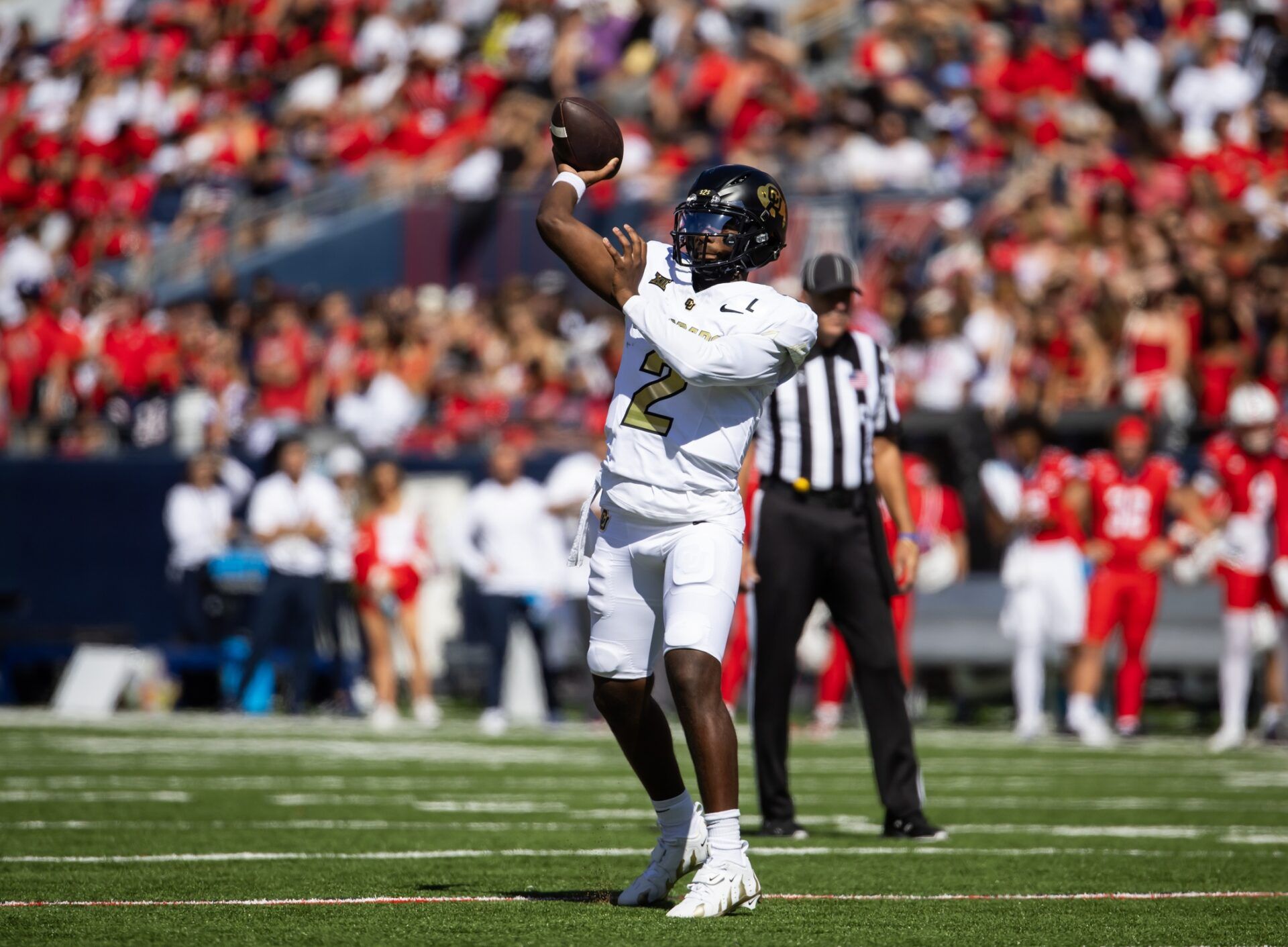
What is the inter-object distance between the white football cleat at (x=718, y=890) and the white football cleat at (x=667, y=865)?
0.20m

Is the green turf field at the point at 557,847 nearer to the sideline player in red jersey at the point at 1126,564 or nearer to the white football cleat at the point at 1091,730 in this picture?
the white football cleat at the point at 1091,730

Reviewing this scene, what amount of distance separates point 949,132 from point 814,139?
1.17 m

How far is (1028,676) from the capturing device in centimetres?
1309

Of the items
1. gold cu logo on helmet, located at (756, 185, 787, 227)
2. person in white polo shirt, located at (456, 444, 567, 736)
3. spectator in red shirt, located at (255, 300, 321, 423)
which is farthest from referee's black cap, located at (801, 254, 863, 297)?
spectator in red shirt, located at (255, 300, 321, 423)

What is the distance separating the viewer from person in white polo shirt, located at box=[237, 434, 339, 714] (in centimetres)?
1452

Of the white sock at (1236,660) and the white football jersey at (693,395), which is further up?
the white football jersey at (693,395)

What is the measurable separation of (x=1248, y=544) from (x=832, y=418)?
5654 mm

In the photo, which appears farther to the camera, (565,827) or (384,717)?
(384,717)

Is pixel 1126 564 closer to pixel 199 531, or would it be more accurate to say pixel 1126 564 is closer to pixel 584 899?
pixel 199 531

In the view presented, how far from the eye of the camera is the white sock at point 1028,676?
12977mm

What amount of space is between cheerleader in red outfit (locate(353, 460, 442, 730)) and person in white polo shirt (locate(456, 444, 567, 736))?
37 centimetres

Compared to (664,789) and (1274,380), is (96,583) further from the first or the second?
(664,789)

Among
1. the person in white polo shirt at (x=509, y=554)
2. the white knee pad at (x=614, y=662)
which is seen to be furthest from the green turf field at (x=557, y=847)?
the person in white polo shirt at (x=509, y=554)

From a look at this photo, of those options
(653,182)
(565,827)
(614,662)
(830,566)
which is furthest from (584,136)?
(653,182)
